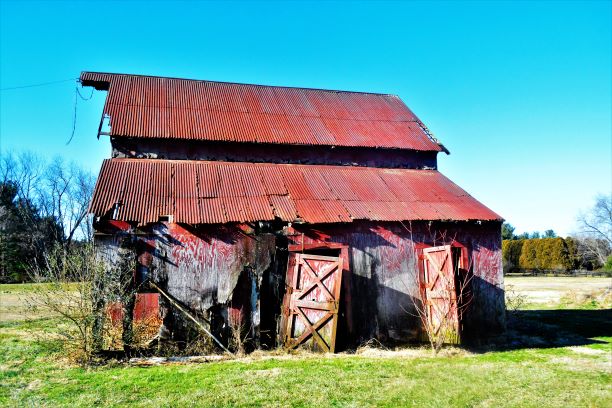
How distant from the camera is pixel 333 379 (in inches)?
292

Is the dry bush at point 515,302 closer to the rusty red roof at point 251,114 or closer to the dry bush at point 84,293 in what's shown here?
the rusty red roof at point 251,114

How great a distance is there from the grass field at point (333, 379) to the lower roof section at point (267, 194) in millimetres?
3172

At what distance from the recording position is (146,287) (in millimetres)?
9117

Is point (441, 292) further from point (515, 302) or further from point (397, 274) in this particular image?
point (515, 302)

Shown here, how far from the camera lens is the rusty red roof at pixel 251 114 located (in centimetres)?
1233

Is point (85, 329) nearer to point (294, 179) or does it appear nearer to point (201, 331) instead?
point (201, 331)

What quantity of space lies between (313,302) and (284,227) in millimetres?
1936

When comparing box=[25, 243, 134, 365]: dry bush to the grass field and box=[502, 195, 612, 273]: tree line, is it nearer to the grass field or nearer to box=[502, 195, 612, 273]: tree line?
the grass field

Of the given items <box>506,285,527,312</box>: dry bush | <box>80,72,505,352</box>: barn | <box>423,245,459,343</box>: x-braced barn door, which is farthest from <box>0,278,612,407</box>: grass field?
<box>506,285,527,312</box>: dry bush

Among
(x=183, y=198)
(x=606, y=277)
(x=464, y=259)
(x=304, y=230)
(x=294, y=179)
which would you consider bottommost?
(x=606, y=277)

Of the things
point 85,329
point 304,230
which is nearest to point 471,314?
point 304,230

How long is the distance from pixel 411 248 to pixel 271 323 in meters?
4.19

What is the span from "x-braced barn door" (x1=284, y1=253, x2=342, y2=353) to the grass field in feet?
1.39

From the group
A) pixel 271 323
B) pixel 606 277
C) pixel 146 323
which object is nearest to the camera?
pixel 146 323
